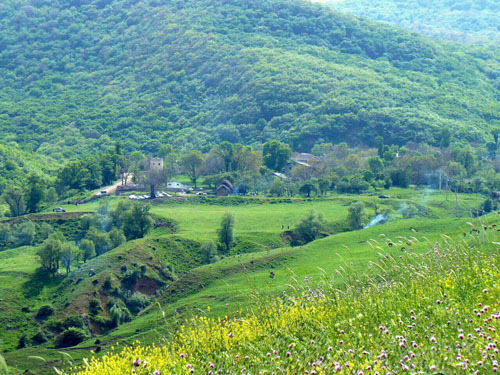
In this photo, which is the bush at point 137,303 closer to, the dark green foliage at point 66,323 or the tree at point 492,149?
the dark green foliage at point 66,323

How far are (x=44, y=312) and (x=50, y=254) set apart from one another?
1154 centimetres

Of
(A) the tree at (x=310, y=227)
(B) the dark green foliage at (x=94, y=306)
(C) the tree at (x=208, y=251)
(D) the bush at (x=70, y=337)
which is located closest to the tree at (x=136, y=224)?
(C) the tree at (x=208, y=251)

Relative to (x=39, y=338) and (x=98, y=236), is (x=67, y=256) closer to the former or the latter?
(x=98, y=236)

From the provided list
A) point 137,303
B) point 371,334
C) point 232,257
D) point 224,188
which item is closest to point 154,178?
point 224,188

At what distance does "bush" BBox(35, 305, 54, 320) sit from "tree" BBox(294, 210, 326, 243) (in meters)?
29.7

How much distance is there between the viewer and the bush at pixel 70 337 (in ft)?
147

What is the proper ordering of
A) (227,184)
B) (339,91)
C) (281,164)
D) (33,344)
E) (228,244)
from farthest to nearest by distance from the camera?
(339,91)
(281,164)
(227,184)
(228,244)
(33,344)

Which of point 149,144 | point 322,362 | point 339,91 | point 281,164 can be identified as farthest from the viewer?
point 339,91

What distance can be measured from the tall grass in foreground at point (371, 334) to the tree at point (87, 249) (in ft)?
183

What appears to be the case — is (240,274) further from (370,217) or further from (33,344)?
(370,217)

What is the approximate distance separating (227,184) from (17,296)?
51.3m

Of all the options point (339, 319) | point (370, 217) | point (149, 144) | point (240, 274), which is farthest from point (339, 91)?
point (339, 319)

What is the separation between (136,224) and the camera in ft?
241

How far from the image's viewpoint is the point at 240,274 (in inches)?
2016
